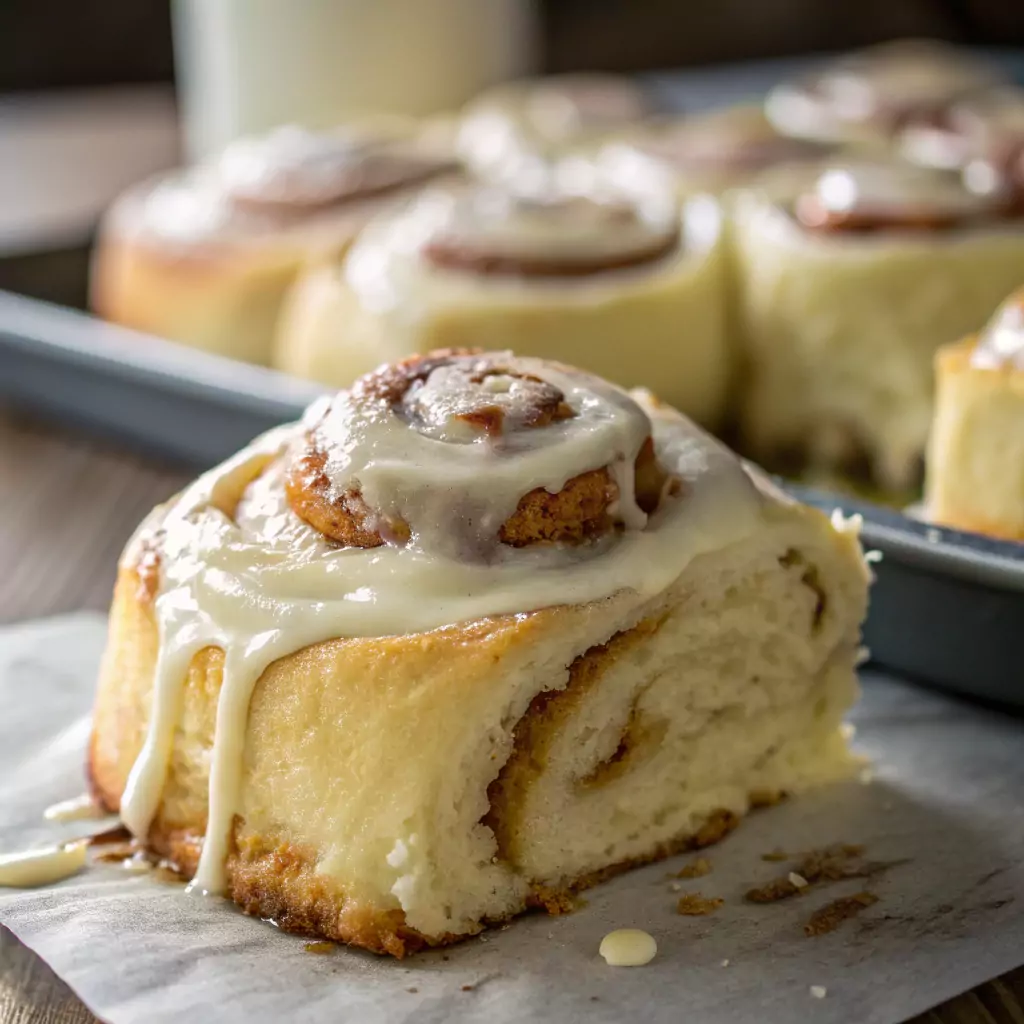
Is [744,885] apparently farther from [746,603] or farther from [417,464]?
[417,464]

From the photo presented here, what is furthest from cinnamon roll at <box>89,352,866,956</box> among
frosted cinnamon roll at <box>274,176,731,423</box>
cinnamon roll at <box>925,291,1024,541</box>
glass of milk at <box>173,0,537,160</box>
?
glass of milk at <box>173,0,537,160</box>

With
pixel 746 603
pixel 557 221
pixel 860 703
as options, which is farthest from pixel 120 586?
pixel 557 221

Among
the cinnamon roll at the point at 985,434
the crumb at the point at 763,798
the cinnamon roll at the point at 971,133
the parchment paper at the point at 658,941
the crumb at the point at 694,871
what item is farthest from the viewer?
the cinnamon roll at the point at 971,133

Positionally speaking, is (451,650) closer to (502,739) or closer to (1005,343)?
(502,739)

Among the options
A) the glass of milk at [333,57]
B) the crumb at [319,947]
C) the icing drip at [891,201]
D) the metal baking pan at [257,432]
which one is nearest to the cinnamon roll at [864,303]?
the icing drip at [891,201]

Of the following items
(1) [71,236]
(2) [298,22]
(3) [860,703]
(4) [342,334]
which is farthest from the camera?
(2) [298,22]

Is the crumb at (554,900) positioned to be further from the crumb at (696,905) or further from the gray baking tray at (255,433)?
the gray baking tray at (255,433)
